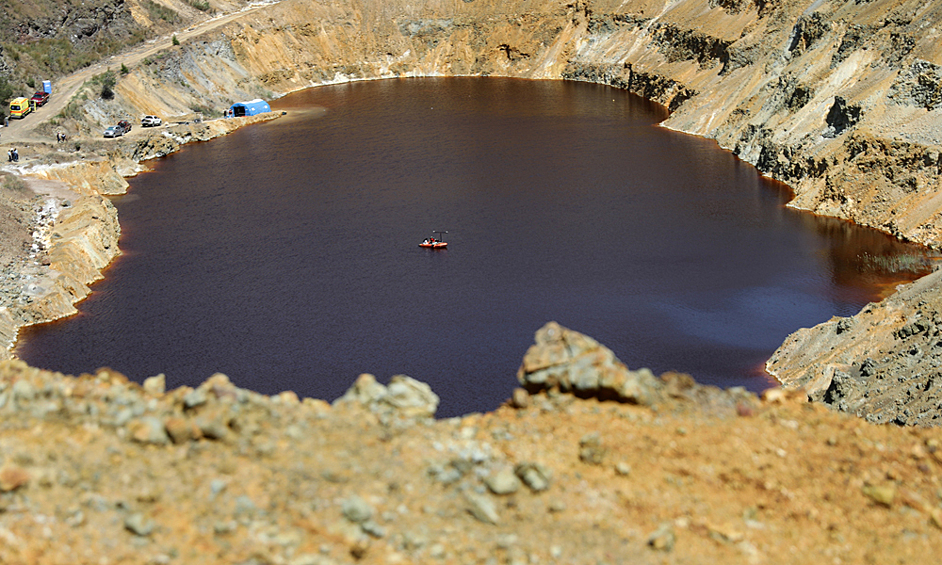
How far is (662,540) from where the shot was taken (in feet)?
61.0

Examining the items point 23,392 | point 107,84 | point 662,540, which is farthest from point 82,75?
point 662,540

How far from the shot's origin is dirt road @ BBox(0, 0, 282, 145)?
99.9 meters

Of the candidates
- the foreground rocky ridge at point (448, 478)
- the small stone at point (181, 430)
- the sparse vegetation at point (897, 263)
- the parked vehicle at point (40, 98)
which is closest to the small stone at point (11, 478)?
the foreground rocky ridge at point (448, 478)

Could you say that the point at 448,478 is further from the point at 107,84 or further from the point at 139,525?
the point at 107,84

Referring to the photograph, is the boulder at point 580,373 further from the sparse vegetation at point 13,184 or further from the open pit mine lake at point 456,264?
→ the sparse vegetation at point 13,184

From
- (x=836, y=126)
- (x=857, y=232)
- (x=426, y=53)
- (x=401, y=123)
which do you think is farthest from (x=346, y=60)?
(x=857, y=232)

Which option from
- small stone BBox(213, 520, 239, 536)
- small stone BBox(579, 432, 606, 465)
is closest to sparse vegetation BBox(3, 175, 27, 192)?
small stone BBox(213, 520, 239, 536)

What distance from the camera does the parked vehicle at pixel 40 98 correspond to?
365 ft

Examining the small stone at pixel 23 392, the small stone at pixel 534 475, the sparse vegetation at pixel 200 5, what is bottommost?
the small stone at pixel 534 475

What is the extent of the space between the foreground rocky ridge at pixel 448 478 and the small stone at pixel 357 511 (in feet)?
0.44

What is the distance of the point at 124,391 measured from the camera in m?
21.0

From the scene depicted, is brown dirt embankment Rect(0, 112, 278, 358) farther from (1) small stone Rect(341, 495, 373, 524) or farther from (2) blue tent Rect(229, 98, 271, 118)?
(1) small stone Rect(341, 495, 373, 524)

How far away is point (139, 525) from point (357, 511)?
405 cm

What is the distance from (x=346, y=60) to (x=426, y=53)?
14.0m
